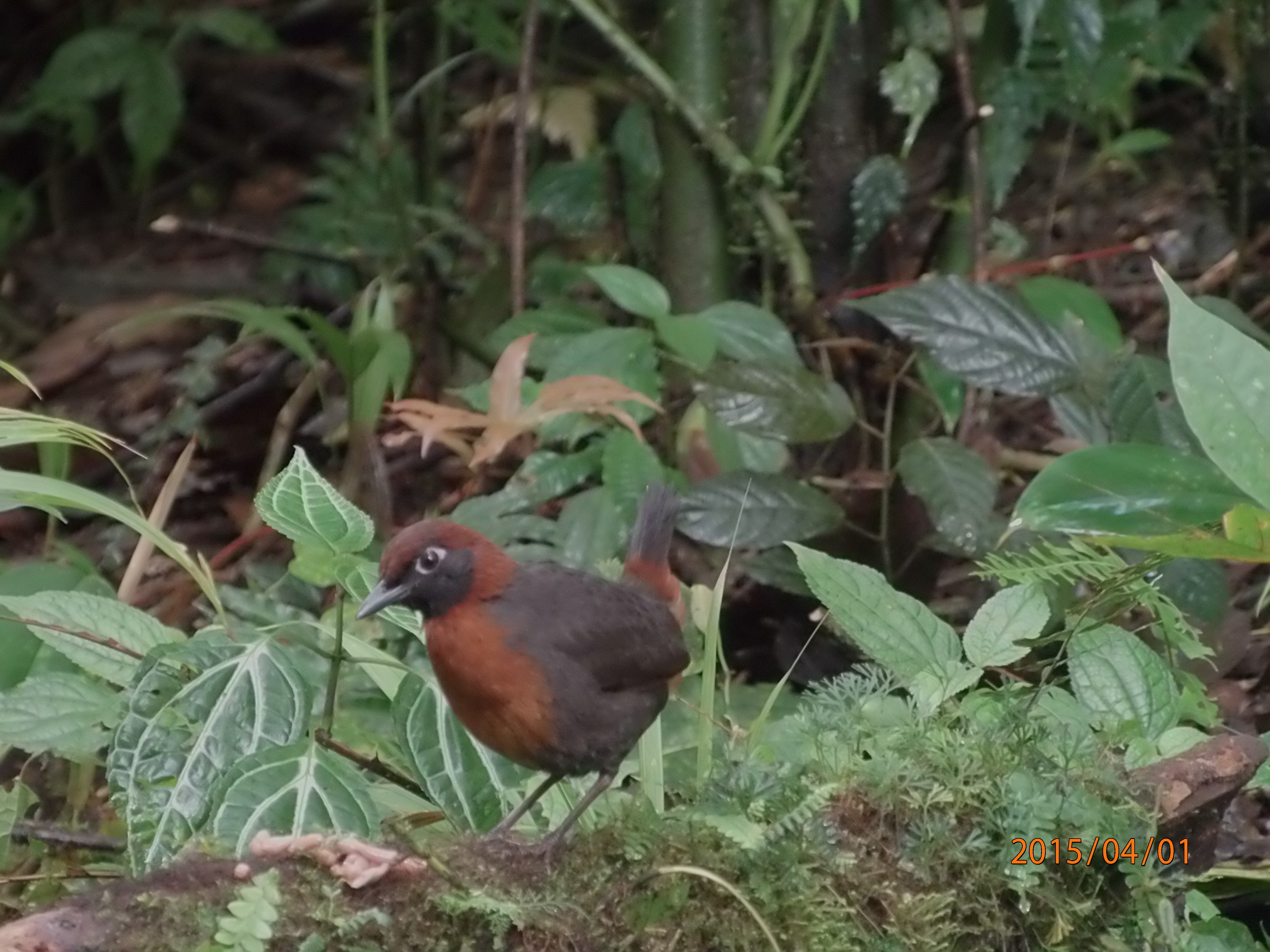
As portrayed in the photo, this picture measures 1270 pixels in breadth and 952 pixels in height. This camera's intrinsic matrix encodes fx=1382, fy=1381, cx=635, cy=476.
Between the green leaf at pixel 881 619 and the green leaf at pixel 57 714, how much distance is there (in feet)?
3.15

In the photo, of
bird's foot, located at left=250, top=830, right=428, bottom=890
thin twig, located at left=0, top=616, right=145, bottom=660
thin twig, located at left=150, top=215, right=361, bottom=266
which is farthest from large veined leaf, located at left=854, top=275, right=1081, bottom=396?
thin twig, located at left=150, top=215, right=361, bottom=266

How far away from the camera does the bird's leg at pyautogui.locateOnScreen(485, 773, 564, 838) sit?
1929 millimetres

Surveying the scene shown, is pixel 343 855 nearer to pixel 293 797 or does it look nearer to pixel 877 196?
pixel 293 797

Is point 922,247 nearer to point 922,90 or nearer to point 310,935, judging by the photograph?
point 922,90

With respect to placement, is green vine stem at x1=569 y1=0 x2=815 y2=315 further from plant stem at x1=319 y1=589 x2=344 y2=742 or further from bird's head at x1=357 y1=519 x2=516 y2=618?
plant stem at x1=319 y1=589 x2=344 y2=742

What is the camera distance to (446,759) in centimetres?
190

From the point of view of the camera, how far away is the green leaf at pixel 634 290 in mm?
2801

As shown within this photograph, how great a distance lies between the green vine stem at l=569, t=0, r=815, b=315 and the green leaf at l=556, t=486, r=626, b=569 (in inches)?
36.3

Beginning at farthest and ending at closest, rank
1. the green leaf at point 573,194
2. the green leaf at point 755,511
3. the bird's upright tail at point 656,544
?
the green leaf at point 573,194 < the green leaf at point 755,511 < the bird's upright tail at point 656,544

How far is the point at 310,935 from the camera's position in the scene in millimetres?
1374

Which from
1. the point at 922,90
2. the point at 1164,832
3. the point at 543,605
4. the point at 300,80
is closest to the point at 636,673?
the point at 543,605

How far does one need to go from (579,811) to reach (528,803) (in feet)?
0.64

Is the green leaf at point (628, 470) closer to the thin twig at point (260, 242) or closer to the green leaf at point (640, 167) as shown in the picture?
the green leaf at point (640, 167)

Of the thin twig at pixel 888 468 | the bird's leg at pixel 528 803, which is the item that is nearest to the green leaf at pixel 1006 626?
the bird's leg at pixel 528 803
